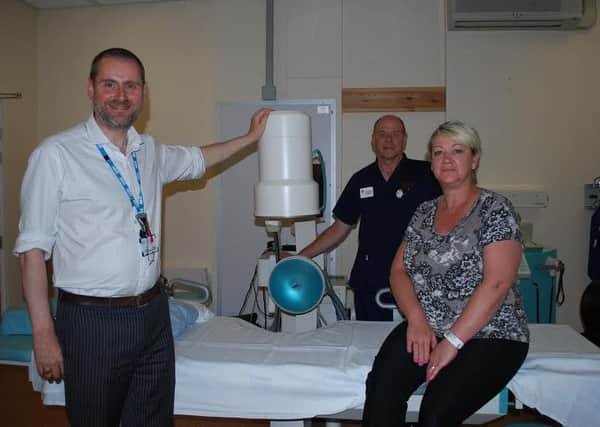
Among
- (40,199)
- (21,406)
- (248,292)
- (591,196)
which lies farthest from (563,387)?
(248,292)

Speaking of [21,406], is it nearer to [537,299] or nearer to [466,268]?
[466,268]

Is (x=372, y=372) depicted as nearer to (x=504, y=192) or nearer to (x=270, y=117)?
(x=270, y=117)

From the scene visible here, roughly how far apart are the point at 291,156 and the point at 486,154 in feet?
8.60

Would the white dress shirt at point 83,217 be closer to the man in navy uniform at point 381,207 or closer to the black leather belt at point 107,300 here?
the black leather belt at point 107,300

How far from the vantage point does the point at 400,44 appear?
3990 mm

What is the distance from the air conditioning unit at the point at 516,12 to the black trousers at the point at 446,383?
2801 mm

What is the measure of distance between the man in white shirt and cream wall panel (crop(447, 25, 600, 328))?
9.90ft

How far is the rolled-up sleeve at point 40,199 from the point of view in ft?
4.71

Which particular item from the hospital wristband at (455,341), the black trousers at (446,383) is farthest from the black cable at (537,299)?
the hospital wristband at (455,341)

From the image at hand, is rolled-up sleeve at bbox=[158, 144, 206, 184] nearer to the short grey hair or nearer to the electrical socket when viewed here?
the short grey hair

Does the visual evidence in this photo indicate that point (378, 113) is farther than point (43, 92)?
No

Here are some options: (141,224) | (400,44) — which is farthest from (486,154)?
(141,224)

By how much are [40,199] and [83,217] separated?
12cm

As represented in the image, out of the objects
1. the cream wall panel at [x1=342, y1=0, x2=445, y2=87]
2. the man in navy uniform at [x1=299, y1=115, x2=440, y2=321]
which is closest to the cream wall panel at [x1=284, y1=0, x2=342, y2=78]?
the cream wall panel at [x1=342, y1=0, x2=445, y2=87]
